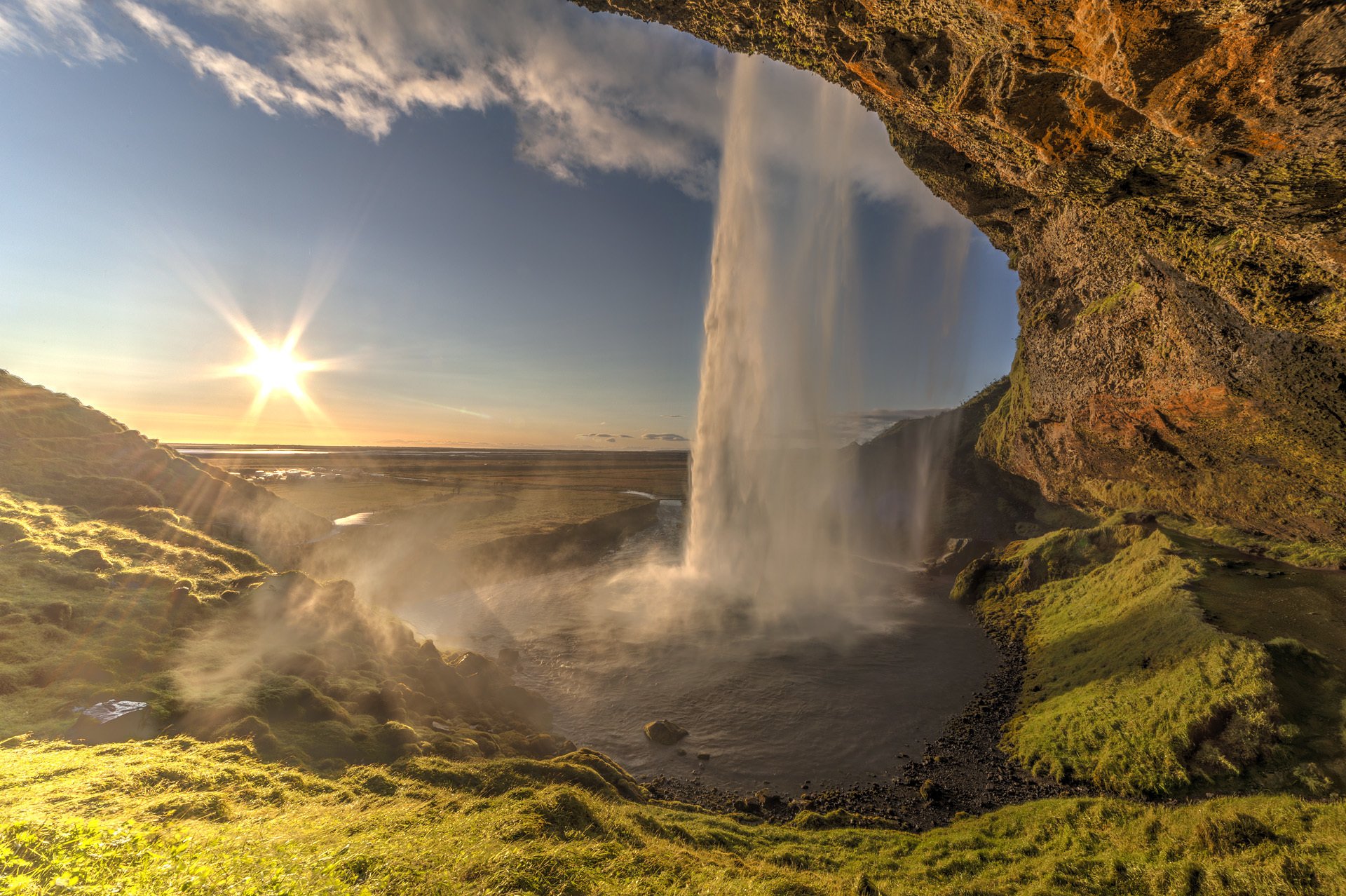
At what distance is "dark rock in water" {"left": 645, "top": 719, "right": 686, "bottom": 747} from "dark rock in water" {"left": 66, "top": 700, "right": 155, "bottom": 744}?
11.6m

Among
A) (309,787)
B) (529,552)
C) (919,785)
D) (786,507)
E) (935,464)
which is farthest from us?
(935,464)

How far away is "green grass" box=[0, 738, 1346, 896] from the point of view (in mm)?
4809

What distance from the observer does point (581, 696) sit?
57.2 ft

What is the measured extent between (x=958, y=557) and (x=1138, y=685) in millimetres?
21621

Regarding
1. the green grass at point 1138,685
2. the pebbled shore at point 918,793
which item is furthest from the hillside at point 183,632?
the green grass at point 1138,685

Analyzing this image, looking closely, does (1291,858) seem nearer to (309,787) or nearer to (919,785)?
(919,785)

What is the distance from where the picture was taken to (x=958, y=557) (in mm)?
33812

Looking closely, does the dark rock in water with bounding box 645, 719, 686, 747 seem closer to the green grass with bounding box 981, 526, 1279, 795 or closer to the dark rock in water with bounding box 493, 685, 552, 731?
the dark rock in water with bounding box 493, 685, 552, 731

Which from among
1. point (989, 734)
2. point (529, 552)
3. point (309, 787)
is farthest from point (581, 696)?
point (529, 552)

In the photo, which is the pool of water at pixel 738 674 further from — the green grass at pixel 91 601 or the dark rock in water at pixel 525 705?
the green grass at pixel 91 601

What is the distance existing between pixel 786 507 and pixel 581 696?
2129 cm

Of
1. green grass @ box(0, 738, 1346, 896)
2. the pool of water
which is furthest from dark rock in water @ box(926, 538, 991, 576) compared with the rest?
green grass @ box(0, 738, 1346, 896)

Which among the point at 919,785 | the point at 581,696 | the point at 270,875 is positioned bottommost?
the point at 581,696

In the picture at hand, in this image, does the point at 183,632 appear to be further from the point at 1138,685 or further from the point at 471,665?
the point at 1138,685
